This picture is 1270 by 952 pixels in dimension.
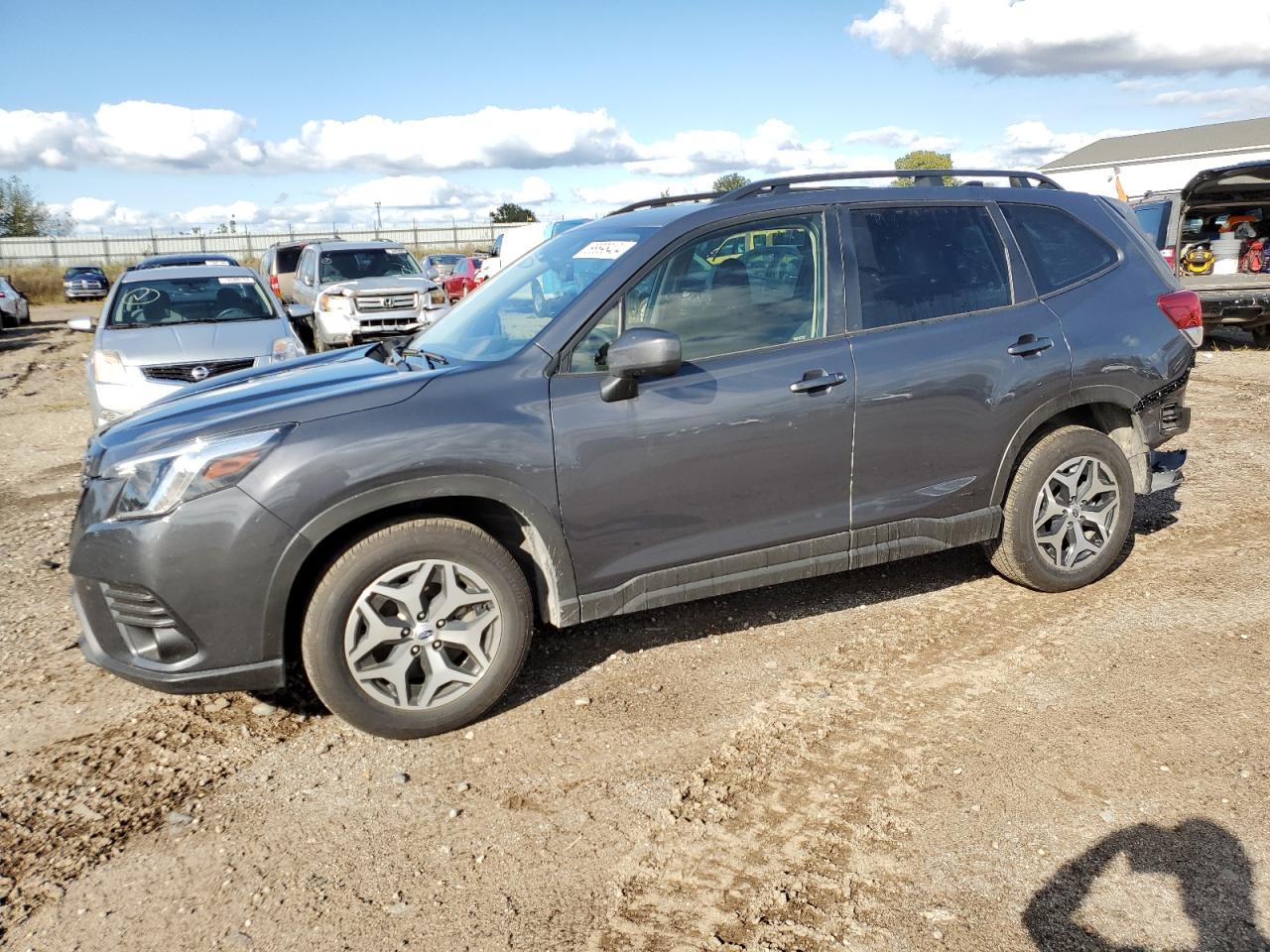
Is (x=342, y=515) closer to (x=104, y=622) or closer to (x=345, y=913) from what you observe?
(x=104, y=622)

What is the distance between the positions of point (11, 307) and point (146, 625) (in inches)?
1094

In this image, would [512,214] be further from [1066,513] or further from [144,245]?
[1066,513]

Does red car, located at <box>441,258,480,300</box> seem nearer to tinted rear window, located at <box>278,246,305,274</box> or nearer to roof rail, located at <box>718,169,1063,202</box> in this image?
tinted rear window, located at <box>278,246,305,274</box>

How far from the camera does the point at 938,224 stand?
461 centimetres

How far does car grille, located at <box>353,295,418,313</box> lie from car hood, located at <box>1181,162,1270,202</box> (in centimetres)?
1023

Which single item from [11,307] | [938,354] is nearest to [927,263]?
[938,354]

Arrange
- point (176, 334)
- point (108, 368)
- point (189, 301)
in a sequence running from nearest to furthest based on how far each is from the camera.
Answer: point (108, 368)
point (176, 334)
point (189, 301)

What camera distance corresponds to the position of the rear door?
168 inches

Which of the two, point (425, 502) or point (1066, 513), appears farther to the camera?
point (1066, 513)

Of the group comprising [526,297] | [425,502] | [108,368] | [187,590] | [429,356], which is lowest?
[187,590]

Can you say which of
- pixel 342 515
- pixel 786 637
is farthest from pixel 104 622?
pixel 786 637

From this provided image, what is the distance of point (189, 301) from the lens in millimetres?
9984

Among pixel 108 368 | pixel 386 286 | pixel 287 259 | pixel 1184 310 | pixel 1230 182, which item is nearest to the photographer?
pixel 1184 310

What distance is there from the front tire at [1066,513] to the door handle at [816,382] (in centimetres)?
120
